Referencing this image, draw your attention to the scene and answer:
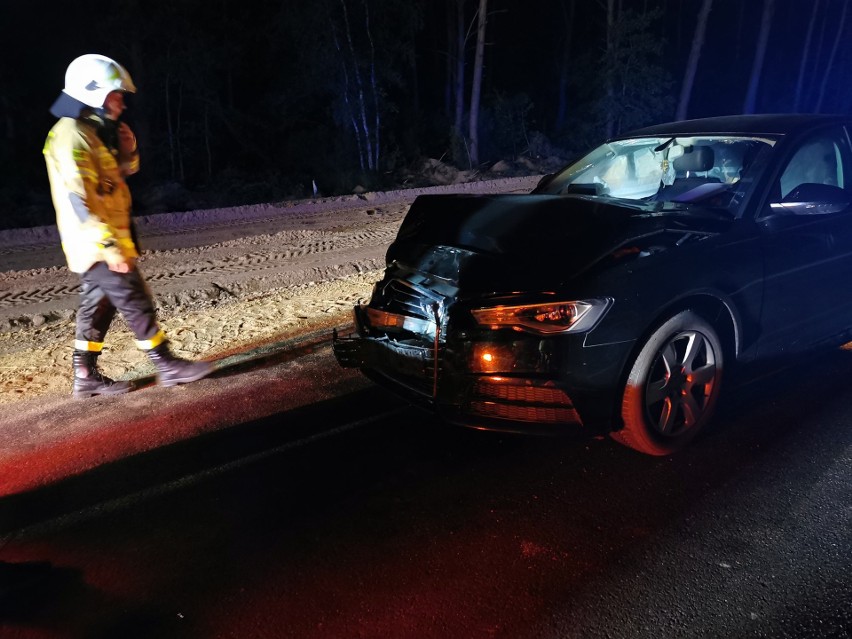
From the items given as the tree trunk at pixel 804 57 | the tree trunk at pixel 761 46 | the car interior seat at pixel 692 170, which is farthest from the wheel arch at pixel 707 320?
the tree trunk at pixel 804 57

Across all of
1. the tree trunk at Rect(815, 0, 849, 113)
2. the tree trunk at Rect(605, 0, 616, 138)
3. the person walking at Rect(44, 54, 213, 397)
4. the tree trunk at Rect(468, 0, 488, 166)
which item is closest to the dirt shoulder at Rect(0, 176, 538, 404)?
the person walking at Rect(44, 54, 213, 397)

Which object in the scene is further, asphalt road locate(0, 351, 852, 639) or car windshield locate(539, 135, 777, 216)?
car windshield locate(539, 135, 777, 216)

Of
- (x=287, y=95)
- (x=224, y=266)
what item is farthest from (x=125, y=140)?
(x=287, y=95)

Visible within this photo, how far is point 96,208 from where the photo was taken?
3.79 meters

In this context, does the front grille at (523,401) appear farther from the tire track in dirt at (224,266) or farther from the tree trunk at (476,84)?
the tree trunk at (476,84)

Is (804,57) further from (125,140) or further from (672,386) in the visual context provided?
(125,140)

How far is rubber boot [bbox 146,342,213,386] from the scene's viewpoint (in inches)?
169

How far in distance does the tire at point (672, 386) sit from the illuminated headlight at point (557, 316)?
379 mm

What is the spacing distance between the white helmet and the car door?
3877 millimetres

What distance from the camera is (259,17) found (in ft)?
82.0

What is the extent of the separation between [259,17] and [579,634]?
27.3 m

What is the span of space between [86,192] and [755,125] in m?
4.09

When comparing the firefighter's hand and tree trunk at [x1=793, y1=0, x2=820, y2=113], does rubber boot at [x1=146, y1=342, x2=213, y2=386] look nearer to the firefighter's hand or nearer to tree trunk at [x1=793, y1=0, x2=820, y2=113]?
the firefighter's hand

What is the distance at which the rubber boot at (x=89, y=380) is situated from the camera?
4246 millimetres
